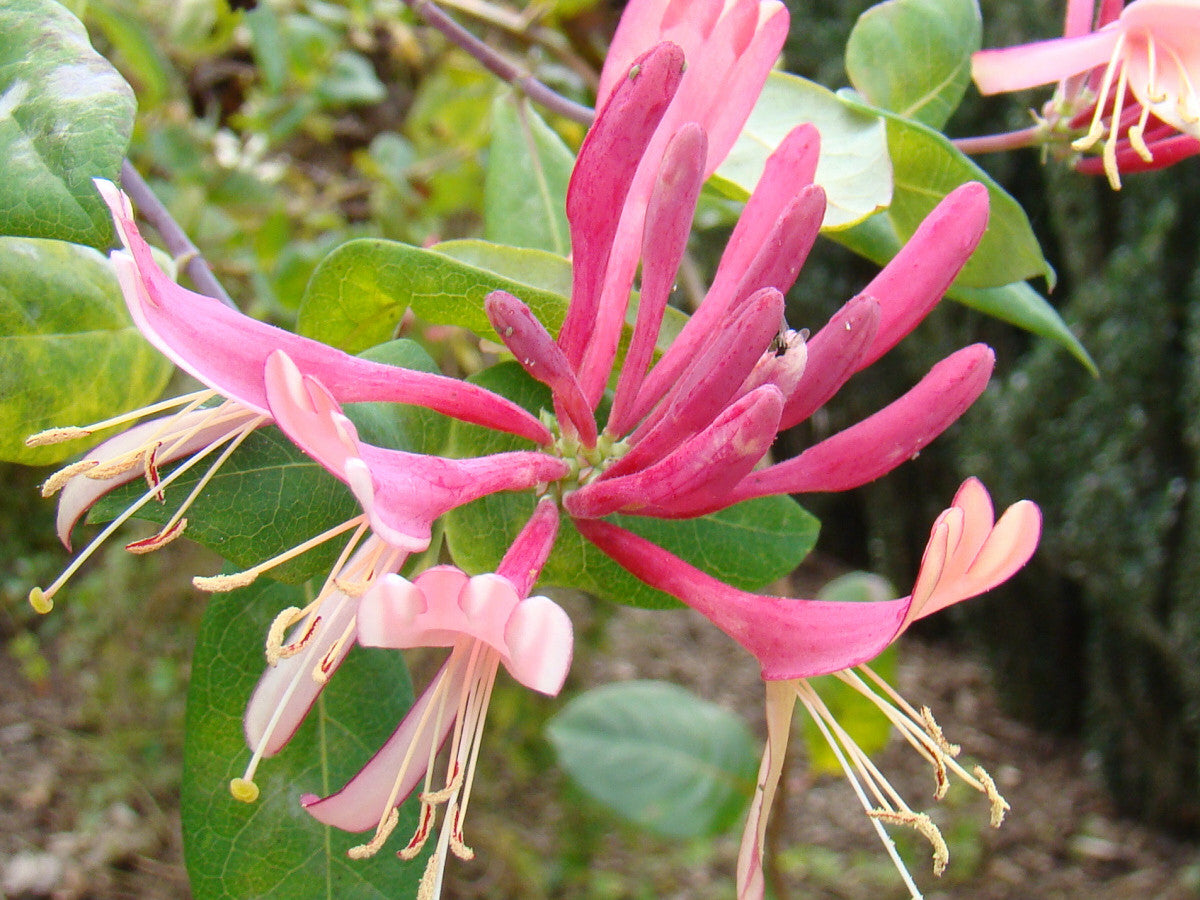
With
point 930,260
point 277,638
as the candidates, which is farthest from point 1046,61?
point 277,638

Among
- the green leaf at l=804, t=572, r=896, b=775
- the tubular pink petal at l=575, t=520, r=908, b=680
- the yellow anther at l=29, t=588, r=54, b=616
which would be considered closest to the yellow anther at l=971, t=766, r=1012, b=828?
the tubular pink petal at l=575, t=520, r=908, b=680

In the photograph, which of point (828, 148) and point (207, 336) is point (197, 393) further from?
point (828, 148)

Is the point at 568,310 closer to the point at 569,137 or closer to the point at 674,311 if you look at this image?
the point at 674,311

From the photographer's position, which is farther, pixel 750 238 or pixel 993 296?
pixel 993 296

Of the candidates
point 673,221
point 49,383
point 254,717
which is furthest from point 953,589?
point 49,383

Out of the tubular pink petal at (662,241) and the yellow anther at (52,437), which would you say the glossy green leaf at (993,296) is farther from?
the yellow anther at (52,437)

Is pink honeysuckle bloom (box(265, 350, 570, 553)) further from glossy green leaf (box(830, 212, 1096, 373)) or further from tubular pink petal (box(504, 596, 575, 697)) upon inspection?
glossy green leaf (box(830, 212, 1096, 373))
